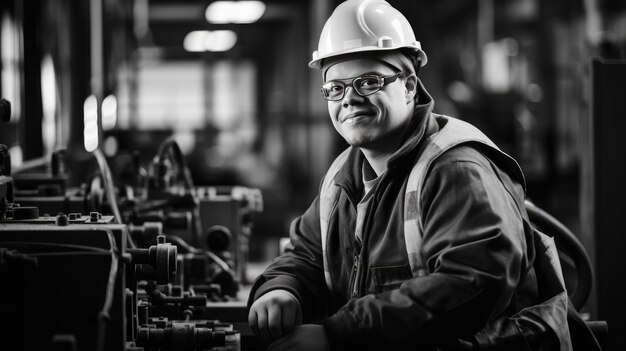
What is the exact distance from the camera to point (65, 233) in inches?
70.4

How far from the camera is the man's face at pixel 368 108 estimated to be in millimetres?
2209

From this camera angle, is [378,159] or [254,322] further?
[378,159]

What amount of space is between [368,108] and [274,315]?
585 mm

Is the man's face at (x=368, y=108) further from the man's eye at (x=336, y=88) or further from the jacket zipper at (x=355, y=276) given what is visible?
the jacket zipper at (x=355, y=276)

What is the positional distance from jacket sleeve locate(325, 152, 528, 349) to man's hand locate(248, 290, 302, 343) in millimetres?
193

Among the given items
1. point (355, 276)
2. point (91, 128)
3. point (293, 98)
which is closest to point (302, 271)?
point (355, 276)

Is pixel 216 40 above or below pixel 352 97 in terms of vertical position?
above

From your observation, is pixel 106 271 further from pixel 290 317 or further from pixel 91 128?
pixel 91 128

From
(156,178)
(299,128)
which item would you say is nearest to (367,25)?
(156,178)

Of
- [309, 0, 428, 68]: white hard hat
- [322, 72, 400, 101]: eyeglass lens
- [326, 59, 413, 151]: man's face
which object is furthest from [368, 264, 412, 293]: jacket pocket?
[309, 0, 428, 68]: white hard hat

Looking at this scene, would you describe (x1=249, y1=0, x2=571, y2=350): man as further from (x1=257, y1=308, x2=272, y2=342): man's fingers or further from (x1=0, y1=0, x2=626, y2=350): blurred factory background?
(x1=0, y1=0, x2=626, y2=350): blurred factory background

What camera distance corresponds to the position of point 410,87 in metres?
2.31

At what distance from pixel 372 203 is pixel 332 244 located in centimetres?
23

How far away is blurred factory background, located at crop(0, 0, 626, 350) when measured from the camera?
3.24m
